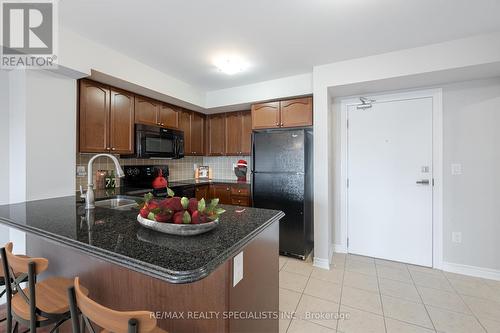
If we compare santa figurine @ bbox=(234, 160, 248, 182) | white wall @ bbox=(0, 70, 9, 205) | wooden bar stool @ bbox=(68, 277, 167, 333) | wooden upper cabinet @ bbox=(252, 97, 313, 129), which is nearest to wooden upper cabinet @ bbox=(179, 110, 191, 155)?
santa figurine @ bbox=(234, 160, 248, 182)

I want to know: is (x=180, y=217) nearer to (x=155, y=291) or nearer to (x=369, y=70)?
(x=155, y=291)

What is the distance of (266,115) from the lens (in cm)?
328

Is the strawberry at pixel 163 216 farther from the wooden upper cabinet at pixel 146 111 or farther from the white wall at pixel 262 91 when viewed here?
the white wall at pixel 262 91

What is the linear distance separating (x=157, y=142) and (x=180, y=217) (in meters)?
2.31

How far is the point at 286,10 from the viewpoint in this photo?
5.85 feet

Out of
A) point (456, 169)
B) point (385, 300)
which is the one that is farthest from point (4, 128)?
point (456, 169)

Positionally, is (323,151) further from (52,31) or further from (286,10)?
(52,31)

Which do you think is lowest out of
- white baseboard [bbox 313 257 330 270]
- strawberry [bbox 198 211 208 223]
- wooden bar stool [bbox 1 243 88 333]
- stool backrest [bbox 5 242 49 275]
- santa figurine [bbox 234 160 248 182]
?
white baseboard [bbox 313 257 330 270]

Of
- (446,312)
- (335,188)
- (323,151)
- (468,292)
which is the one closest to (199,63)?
(323,151)

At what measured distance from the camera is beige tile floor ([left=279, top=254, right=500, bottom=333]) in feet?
5.80

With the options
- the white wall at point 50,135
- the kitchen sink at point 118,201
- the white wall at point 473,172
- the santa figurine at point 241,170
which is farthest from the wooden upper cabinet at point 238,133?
the white wall at point 473,172

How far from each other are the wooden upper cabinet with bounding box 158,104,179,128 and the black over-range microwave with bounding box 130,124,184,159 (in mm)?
119

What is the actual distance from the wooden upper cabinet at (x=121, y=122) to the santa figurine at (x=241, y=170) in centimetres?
161

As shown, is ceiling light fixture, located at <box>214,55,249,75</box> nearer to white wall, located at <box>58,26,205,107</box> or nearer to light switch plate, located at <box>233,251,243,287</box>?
white wall, located at <box>58,26,205,107</box>
